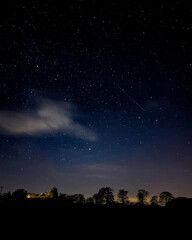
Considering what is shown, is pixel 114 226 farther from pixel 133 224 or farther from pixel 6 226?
pixel 6 226

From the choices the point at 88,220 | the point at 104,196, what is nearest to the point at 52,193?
the point at 88,220

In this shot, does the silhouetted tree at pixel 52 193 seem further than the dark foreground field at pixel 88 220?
Yes

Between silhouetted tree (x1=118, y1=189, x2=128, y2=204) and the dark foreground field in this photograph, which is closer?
the dark foreground field

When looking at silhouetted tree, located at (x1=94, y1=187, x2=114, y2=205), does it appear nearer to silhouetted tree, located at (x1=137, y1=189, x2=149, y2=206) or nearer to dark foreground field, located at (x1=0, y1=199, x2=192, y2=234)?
silhouetted tree, located at (x1=137, y1=189, x2=149, y2=206)

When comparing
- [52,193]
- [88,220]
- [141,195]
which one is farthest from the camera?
[141,195]

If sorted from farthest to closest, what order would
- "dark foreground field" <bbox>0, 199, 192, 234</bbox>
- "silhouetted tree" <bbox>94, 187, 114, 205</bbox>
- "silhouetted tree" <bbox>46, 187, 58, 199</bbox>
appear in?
"silhouetted tree" <bbox>94, 187, 114, 205</bbox>, "silhouetted tree" <bbox>46, 187, 58, 199</bbox>, "dark foreground field" <bbox>0, 199, 192, 234</bbox>

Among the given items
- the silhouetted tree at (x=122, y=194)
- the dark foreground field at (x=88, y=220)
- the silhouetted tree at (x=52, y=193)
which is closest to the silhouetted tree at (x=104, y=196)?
the silhouetted tree at (x=122, y=194)

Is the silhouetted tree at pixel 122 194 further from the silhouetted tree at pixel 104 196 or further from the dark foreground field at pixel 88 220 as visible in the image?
the dark foreground field at pixel 88 220

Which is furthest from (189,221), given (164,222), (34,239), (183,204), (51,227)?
(34,239)

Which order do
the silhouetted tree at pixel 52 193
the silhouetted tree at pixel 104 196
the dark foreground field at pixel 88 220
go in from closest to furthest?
the dark foreground field at pixel 88 220
the silhouetted tree at pixel 52 193
the silhouetted tree at pixel 104 196

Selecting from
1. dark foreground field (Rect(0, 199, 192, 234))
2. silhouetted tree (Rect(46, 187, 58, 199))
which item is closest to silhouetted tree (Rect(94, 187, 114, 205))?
silhouetted tree (Rect(46, 187, 58, 199))

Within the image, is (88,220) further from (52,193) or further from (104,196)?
(104,196)

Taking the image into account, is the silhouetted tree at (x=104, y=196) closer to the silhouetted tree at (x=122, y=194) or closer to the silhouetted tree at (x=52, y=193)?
the silhouetted tree at (x=122, y=194)

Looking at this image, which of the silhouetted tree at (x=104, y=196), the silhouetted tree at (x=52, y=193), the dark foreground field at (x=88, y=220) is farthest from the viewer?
the silhouetted tree at (x=104, y=196)
